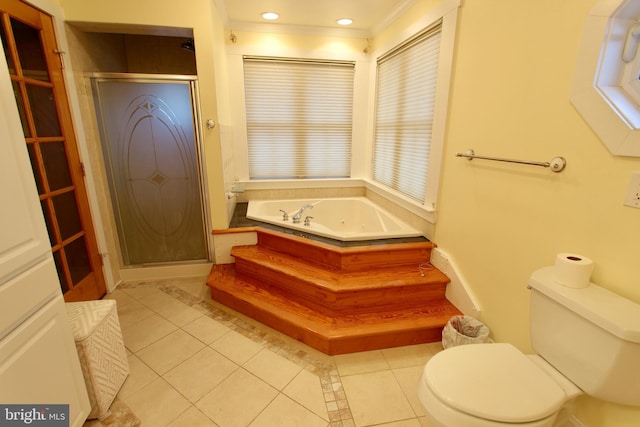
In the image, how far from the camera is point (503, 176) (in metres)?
1.54

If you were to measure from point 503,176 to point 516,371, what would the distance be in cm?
96

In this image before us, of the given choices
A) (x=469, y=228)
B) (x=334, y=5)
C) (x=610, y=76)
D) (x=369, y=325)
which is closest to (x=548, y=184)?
(x=610, y=76)

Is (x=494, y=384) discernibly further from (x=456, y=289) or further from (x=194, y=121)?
(x=194, y=121)

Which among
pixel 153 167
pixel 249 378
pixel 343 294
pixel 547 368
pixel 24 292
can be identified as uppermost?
pixel 153 167

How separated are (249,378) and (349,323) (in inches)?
26.4

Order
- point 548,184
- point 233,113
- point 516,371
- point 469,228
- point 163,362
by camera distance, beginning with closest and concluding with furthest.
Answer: point 516,371 < point 548,184 < point 163,362 < point 469,228 < point 233,113

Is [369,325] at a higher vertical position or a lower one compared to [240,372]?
higher

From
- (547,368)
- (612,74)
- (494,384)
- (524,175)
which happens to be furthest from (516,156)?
(494,384)

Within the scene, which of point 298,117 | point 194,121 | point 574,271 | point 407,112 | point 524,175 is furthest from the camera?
point 298,117

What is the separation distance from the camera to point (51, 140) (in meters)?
1.82

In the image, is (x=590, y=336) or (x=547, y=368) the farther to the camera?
(x=547, y=368)

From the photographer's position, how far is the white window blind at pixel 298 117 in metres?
3.07

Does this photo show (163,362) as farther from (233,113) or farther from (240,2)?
(240,2)

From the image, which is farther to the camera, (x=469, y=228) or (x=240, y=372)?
(x=469, y=228)
